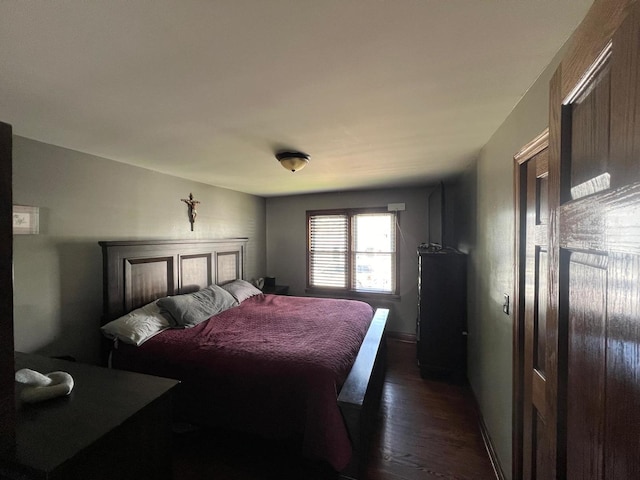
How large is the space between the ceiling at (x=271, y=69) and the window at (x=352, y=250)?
2.30 metres

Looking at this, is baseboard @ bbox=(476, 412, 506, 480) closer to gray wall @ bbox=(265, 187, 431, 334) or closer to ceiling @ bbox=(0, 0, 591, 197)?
gray wall @ bbox=(265, 187, 431, 334)

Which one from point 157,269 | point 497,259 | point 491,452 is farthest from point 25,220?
point 491,452

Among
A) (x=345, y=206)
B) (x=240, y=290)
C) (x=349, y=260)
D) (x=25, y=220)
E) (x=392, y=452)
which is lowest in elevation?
(x=392, y=452)

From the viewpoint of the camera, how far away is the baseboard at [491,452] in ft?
5.59

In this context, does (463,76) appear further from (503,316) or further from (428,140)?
(503,316)

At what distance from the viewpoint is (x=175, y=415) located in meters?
2.06

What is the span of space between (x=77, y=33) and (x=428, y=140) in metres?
2.12

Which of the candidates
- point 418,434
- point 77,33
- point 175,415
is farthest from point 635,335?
point 175,415

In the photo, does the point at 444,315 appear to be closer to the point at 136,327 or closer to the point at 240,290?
the point at 240,290

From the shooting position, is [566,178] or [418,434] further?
[418,434]

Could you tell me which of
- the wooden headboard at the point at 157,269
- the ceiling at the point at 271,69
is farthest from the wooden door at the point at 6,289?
the wooden headboard at the point at 157,269

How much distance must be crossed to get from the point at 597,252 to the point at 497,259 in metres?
1.52

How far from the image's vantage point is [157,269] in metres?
2.92

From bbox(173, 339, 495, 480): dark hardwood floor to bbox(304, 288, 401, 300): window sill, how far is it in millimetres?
1861
